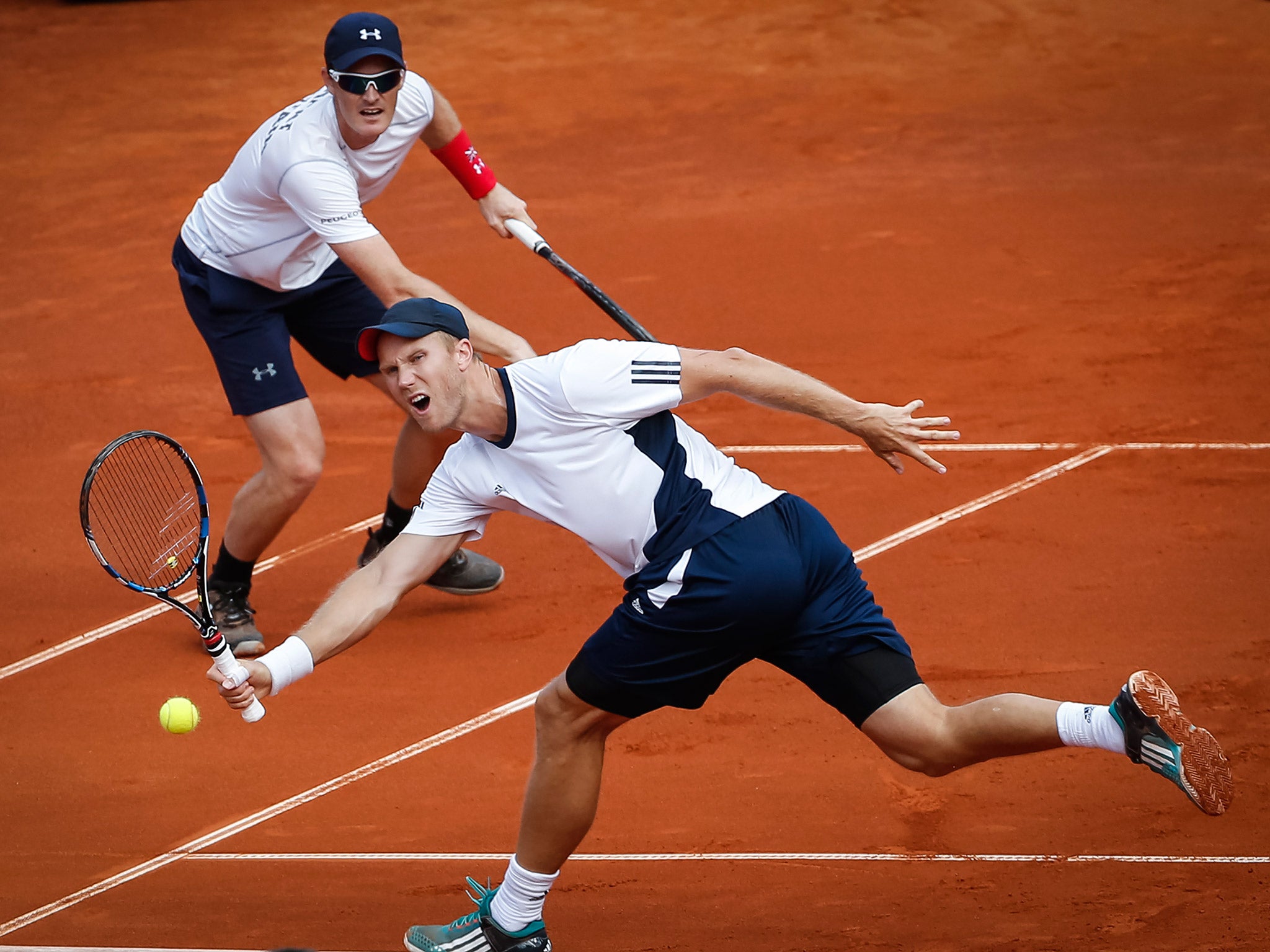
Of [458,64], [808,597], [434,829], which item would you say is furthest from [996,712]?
[458,64]

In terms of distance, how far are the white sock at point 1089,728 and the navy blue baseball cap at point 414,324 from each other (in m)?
1.74

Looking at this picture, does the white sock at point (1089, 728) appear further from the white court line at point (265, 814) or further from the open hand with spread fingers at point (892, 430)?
the white court line at point (265, 814)

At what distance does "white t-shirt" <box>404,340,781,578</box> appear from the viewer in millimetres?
3725

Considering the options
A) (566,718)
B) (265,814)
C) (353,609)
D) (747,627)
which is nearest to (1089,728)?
(747,627)

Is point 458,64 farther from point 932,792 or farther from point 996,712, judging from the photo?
point 996,712

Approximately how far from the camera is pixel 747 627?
12.3 feet

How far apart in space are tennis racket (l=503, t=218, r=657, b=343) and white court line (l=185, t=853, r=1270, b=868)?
1.60 m

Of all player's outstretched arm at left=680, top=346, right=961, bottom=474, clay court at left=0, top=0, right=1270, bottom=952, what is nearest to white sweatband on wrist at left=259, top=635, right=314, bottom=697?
clay court at left=0, top=0, right=1270, bottom=952

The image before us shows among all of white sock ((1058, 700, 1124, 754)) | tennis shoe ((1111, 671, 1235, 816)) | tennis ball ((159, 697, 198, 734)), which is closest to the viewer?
tennis shoe ((1111, 671, 1235, 816))

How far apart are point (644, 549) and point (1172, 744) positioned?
133 centimetres

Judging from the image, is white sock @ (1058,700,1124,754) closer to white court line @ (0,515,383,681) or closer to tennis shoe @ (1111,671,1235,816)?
tennis shoe @ (1111,671,1235,816)

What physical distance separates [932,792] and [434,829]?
1.61 meters

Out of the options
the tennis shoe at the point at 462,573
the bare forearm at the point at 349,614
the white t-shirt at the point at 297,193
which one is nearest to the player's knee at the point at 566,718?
the bare forearm at the point at 349,614

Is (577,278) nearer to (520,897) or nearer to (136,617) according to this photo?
(520,897)
